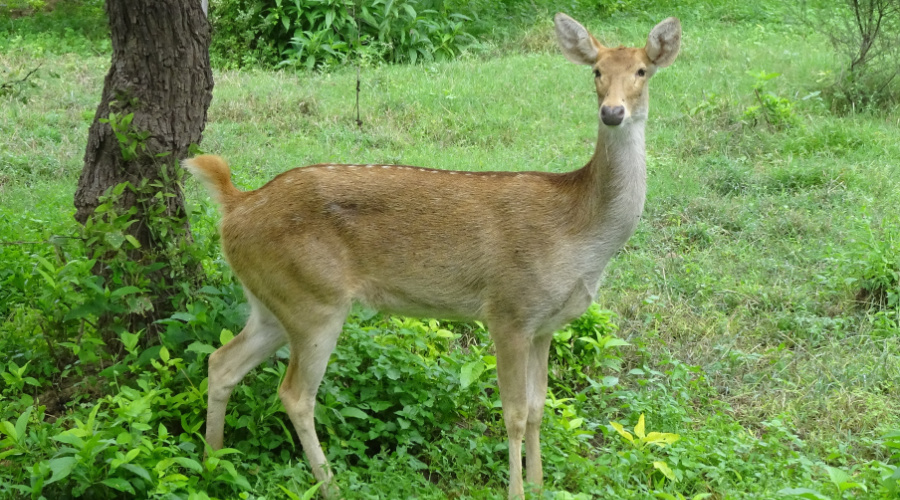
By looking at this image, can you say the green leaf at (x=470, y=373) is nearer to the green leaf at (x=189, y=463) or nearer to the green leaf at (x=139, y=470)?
the green leaf at (x=189, y=463)

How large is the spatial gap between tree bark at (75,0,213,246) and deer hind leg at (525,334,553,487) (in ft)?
6.28

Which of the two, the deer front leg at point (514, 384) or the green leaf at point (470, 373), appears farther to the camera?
the green leaf at point (470, 373)

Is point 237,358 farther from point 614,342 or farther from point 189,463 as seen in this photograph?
point 614,342

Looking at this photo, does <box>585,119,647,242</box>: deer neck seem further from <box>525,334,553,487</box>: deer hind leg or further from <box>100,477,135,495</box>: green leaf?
<box>100,477,135,495</box>: green leaf

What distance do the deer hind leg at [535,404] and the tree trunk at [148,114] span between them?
73.9 inches

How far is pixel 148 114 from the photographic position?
5.25m

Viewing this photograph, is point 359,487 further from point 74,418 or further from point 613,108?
point 613,108

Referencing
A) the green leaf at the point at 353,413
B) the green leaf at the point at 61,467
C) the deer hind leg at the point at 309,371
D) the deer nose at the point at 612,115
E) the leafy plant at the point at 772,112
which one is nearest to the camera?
the green leaf at the point at 61,467

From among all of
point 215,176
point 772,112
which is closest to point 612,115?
point 215,176

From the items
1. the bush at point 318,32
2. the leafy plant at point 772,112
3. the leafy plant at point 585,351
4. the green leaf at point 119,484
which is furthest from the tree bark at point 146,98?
the bush at point 318,32

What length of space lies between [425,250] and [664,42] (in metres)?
1.55

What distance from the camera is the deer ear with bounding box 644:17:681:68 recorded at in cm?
486

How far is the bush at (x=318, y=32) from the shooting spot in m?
12.2

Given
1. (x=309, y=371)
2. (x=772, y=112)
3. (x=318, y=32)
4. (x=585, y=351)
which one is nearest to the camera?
(x=309, y=371)
